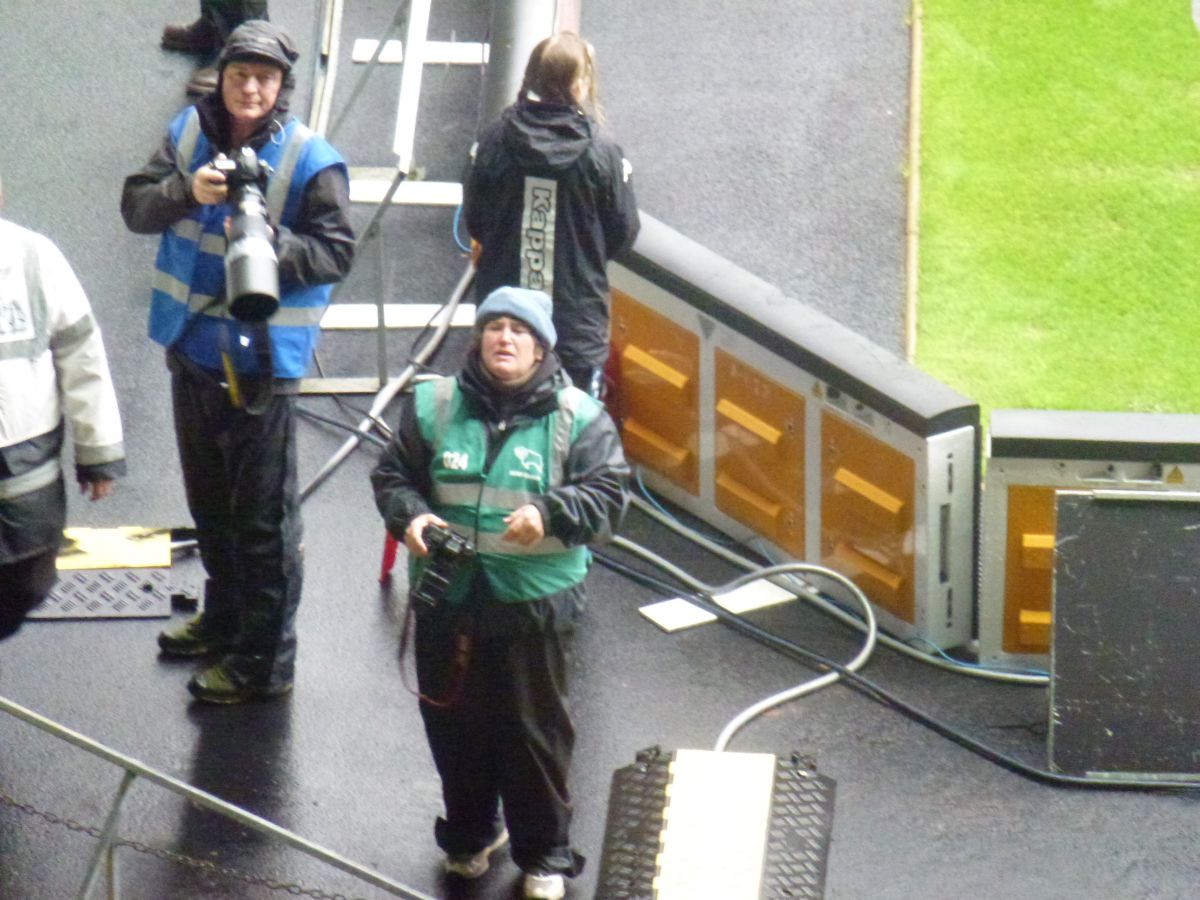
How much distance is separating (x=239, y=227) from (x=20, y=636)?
7.26ft

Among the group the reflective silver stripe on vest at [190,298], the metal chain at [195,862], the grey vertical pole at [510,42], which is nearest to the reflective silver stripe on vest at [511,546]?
the metal chain at [195,862]

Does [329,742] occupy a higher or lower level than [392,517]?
lower

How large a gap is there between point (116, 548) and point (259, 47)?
2.55 meters

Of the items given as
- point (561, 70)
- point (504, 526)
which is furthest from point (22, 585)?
point (561, 70)

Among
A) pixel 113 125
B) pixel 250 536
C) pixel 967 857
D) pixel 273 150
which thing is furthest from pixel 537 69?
pixel 113 125

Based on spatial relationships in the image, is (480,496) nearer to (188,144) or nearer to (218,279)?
(218,279)

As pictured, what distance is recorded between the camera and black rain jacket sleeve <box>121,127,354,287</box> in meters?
6.04

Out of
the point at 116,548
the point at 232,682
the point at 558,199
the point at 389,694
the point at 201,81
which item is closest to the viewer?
the point at 232,682

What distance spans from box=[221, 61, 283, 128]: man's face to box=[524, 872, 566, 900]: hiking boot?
2.42 metres

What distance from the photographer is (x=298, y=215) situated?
6.21 metres

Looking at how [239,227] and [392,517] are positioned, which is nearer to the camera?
[392,517]

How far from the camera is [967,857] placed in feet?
→ 20.7

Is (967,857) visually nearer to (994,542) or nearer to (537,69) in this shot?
(994,542)

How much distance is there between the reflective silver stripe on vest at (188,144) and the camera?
6184 millimetres
